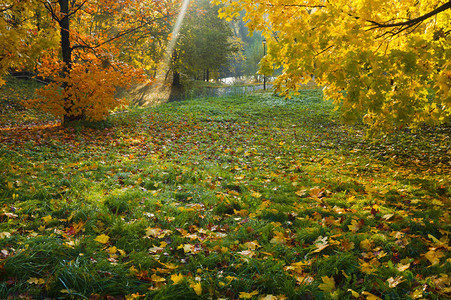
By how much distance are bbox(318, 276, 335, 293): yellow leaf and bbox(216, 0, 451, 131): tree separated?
105 inches

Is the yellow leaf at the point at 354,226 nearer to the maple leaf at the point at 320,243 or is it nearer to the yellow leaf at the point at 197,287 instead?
the maple leaf at the point at 320,243

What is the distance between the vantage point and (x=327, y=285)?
2164 millimetres

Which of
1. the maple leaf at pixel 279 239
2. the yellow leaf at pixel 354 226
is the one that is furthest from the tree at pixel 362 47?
the maple leaf at pixel 279 239

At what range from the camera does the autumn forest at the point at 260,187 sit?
2.27 m

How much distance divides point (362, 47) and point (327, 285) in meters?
3.54

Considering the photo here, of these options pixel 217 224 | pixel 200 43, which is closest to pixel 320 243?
pixel 217 224

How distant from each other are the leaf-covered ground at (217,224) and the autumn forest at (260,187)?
0.7 inches

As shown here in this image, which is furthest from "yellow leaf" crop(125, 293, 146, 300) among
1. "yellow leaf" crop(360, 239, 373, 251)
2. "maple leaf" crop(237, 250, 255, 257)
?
"yellow leaf" crop(360, 239, 373, 251)

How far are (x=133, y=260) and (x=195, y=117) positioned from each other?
34.6ft

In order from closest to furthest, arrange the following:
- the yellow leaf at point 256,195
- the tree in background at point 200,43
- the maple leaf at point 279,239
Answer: the maple leaf at point 279,239 → the yellow leaf at point 256,195 → the tree in background at point 200,43

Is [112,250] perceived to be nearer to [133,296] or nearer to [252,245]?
[133,296]

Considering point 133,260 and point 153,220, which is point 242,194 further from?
point 133,260

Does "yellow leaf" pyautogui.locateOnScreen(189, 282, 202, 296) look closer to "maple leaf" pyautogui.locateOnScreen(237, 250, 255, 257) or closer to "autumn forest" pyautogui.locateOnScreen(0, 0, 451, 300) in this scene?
"autumn forest" pyautogui.locateOnScreen(0, 0, 451, 300)

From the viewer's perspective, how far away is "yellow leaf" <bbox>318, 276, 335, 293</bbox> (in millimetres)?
2141
